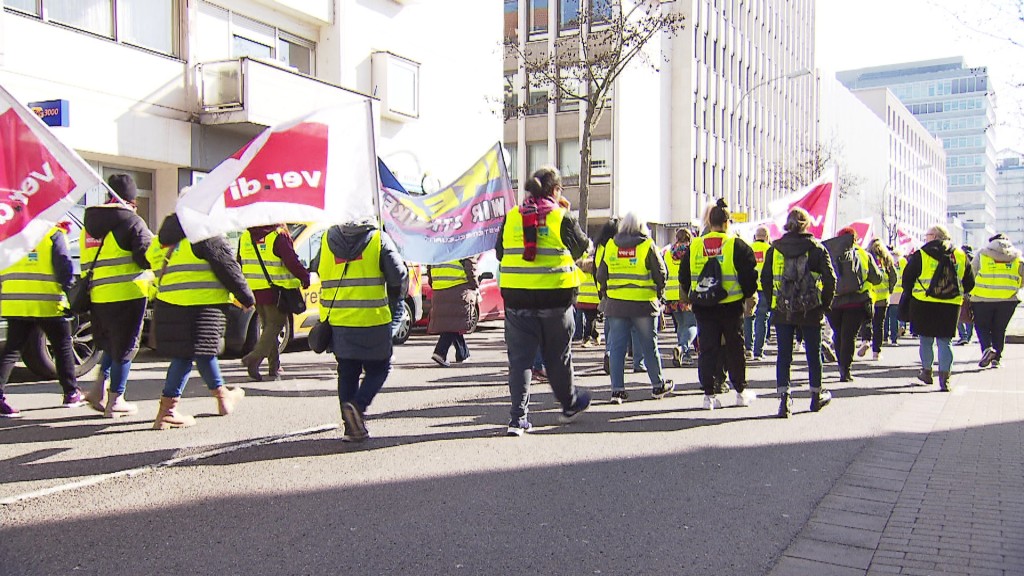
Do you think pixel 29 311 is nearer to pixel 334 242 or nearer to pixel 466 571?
pixel 334 242

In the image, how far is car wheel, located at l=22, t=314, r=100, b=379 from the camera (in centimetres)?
823

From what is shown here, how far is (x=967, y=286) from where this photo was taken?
10359 mm

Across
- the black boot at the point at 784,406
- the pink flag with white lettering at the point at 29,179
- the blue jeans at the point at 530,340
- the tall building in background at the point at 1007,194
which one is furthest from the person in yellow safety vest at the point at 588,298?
the tall building in background at the point at 1007,194

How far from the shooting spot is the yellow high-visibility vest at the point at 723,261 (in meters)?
8.13

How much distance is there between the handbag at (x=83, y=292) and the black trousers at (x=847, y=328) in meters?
7.64

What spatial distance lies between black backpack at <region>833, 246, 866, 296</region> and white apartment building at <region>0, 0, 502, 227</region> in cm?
837

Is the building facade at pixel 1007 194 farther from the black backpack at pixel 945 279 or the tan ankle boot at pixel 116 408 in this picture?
the tan ankle boot at pixel 116 408

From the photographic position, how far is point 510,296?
7.03 meters

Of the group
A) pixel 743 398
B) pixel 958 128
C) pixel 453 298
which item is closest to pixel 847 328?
pixel 743 398

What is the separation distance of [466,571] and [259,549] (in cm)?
97

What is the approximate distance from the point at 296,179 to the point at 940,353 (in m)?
7.19

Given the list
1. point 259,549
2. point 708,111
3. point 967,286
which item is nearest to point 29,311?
point 259,549

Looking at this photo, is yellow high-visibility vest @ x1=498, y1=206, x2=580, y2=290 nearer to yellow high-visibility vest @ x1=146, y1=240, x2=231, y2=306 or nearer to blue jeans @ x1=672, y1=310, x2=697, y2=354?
yellow high-visibility vest @ x1=146, y1=240, x2=231, y2=306

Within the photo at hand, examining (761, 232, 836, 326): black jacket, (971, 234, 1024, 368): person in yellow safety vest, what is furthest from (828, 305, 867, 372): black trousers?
(761, 232, 836, 326): black jacket
